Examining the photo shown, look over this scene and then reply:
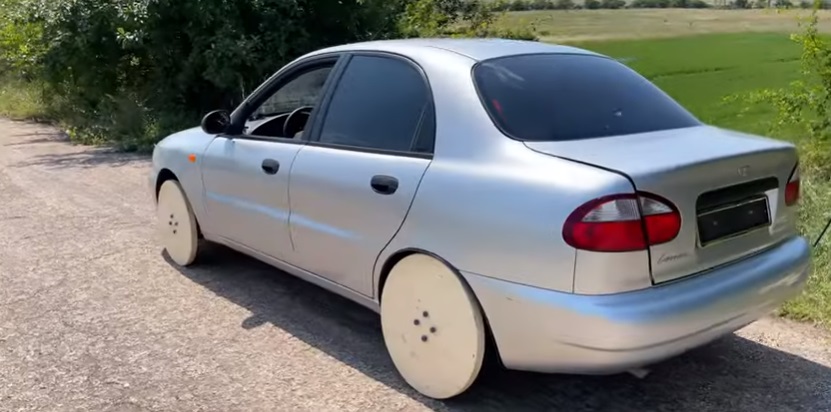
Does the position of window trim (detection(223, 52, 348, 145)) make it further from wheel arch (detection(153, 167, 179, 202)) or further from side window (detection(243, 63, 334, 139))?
wheel arch (detection(153, 167, 179, 202))

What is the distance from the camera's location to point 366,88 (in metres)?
4.16

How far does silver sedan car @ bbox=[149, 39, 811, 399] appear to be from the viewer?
118 inches

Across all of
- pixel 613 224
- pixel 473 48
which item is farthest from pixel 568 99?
pixel 613 224

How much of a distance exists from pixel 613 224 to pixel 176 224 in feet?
11.9

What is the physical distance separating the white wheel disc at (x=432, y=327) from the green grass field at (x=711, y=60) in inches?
190

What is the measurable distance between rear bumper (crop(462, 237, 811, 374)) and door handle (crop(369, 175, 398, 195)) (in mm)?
598

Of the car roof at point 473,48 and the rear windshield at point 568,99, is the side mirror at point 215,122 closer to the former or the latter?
the car roof at point 473,48

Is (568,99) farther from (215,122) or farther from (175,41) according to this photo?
(175,41)

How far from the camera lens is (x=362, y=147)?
13.1 ft

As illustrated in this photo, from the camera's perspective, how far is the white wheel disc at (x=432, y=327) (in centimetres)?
338

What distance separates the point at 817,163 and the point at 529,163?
4.73 metres

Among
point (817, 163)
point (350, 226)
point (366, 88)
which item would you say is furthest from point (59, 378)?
point (817, 163)

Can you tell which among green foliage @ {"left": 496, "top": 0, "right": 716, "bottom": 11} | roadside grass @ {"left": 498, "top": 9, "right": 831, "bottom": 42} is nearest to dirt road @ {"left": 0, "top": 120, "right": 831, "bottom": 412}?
roadside grass @ {"left": 498, "top": 9, "right": 831, "bottom": 42}

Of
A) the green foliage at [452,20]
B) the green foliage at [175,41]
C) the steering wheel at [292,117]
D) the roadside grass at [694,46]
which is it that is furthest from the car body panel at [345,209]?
the green foliage at [452,20]
